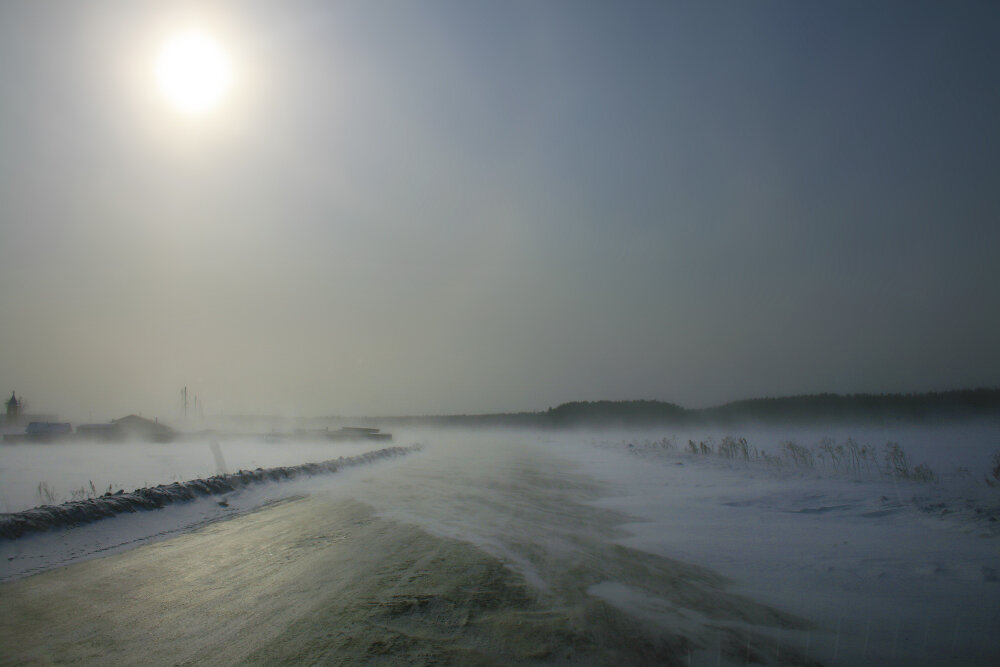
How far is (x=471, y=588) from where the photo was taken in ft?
18.7

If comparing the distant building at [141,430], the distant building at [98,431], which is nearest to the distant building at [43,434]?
the distant building at [98,431]

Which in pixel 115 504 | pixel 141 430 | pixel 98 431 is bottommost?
pixel 98 431

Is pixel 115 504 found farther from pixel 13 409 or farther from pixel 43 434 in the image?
pixel 13 409

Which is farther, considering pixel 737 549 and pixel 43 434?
pixel 43 434

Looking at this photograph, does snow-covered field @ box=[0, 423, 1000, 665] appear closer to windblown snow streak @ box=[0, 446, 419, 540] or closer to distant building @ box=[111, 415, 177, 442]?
windblown snow streak @ box=[0, 446, 419, 540]

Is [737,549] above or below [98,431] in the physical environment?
above

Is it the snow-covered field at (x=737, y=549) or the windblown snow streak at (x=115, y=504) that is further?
the windblown snow streak at (x=115, y=504)

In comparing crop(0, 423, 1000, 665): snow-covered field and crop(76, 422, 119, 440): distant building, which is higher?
crop(0, 423, 1000, 665): snow-covered field

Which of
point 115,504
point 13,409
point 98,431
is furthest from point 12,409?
point 115,504

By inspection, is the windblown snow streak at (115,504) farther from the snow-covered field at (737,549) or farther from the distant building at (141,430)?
the distant building at (141,430)

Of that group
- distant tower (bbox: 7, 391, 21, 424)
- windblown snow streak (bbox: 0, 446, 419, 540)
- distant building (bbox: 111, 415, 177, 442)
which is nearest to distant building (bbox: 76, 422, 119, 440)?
distant building (bbox: 111, 415, 177, 442)

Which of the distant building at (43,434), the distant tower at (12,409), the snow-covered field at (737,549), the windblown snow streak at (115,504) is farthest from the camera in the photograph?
the distant tower at (12,409)

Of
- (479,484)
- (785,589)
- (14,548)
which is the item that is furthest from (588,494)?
(14,548)

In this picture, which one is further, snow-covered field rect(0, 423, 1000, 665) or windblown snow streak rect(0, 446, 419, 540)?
windblown snow streak rect(0, 446, 419, 540)
